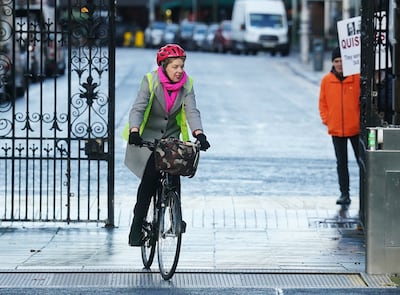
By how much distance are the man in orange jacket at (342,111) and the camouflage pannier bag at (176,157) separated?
15.4ft

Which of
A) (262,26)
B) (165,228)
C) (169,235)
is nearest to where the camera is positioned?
(169,235)

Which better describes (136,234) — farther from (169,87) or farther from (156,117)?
(169,87)

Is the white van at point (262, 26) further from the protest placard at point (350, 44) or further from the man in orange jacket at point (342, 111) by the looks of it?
the protest placard at point (350, 44)

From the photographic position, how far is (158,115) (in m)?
9.84

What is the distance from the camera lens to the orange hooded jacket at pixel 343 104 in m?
13.6

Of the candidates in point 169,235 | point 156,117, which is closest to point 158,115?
point 156,117

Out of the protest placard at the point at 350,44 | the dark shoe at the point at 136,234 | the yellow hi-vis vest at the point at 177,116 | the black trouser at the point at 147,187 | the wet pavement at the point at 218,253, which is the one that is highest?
the protest placard at the point at 350,44

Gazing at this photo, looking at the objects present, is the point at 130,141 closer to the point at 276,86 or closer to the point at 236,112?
the point at 236,112

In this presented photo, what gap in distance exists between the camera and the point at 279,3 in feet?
206

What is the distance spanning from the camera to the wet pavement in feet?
30.2

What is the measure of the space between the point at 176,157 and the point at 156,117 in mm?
777

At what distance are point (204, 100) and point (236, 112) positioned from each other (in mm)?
3503

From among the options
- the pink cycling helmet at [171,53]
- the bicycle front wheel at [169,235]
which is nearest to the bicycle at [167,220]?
the bicycle front wheel at [169,235]

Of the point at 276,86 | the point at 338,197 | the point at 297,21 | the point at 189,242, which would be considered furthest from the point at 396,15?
the point at 297,21
